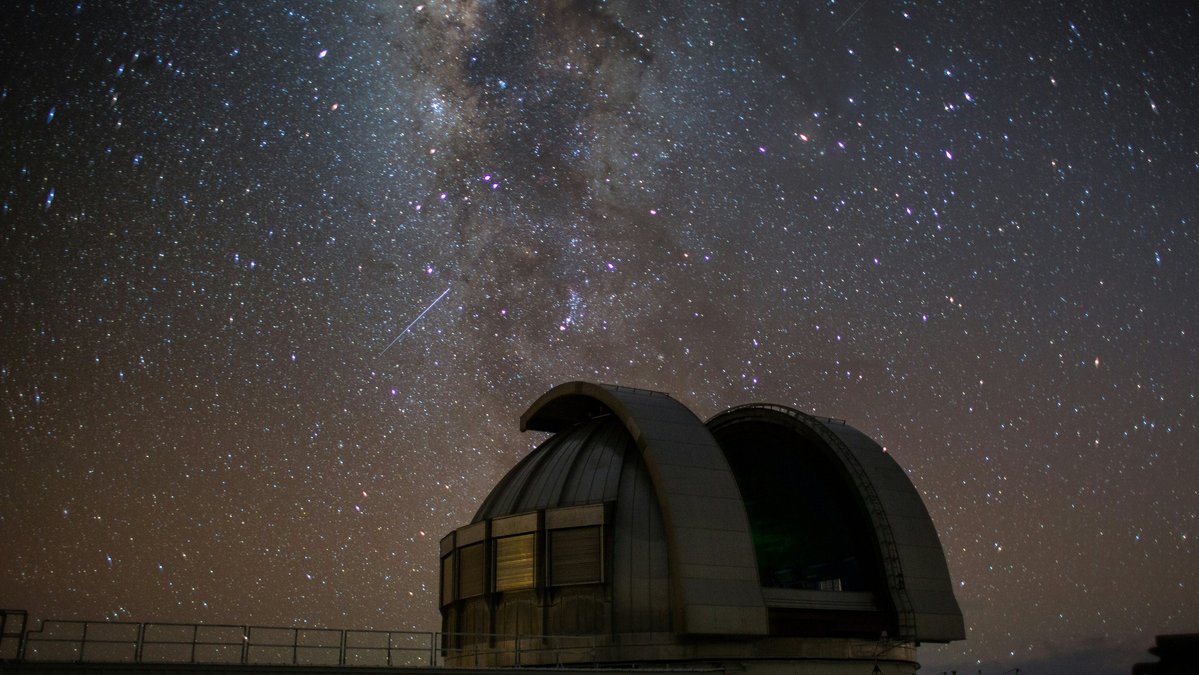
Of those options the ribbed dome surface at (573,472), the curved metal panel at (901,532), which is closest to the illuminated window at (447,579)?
the ribbed dome surface at (573,472)

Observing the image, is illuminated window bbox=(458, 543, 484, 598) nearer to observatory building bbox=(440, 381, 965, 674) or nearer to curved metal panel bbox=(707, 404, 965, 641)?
observatory building bbox=(440, 381, 965, 674)

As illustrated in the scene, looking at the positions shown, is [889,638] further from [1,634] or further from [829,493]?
[1,634]

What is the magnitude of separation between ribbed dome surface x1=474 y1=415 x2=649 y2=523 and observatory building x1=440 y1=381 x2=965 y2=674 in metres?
0.05

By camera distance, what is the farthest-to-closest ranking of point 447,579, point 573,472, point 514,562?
point 447,579 → point 573,472 → point 514,562

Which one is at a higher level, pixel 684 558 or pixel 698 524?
pixel 698 524

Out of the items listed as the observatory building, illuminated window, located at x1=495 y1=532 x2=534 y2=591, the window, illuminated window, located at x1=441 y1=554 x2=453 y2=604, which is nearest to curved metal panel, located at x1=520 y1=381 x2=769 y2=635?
the observatory building

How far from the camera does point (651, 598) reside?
2172cm

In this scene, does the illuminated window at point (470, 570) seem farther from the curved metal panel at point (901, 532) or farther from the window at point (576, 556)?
the curved metal panel at point (901, 532)

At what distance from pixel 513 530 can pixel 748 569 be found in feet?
18.2

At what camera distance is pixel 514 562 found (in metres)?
23.5

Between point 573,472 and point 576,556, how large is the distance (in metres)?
2.70

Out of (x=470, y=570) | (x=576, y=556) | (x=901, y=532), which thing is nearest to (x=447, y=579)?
(x=470, y=570)

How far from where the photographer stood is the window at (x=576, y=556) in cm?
2231

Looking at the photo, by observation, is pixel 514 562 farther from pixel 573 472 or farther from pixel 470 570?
pixel 573 472
